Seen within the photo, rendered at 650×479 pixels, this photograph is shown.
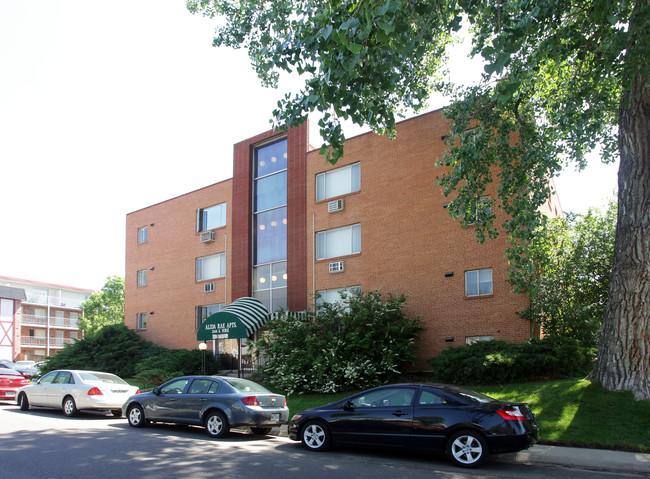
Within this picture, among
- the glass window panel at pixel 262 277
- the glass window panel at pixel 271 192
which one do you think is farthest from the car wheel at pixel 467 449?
the glass window panel at pixel 271 192

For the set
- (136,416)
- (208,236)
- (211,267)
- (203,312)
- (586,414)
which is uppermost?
(208,236)

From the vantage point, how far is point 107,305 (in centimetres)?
5972

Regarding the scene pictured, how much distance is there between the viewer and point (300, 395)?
742 inches

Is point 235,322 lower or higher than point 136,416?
higher

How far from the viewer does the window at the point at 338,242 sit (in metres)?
23.7

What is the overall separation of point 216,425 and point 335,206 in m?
13.4

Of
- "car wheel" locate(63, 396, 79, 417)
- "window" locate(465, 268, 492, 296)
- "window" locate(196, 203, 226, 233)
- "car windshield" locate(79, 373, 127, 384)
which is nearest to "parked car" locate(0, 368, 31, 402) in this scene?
"car wheel" locate(63, 396, 79, 417)

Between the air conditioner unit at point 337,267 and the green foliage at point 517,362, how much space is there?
24.1 ft

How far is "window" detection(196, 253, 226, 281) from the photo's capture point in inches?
1137

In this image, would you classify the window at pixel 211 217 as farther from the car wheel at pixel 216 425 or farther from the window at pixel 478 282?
the car wheel at pixel 216 425

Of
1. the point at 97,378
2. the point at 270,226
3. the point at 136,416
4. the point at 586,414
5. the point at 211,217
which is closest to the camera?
the point at 586,414

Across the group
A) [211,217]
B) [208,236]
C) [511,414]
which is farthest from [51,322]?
[511,414]

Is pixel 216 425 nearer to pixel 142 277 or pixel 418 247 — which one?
pixel 418 247

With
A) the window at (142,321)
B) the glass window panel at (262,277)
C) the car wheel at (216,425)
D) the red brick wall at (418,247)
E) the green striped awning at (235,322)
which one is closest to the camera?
the car wheel at (216,425)
